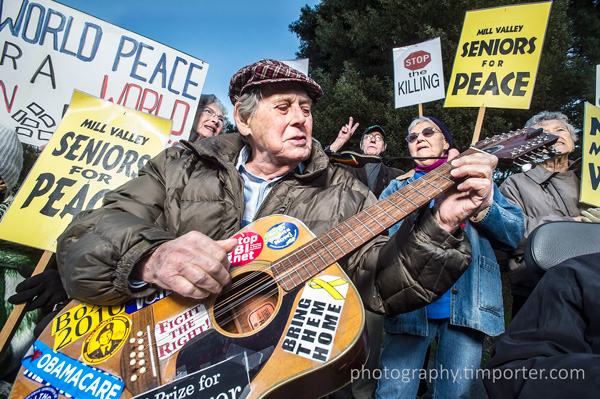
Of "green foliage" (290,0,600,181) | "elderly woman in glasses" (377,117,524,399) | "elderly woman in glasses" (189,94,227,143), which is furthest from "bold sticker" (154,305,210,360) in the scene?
"green foliage" (290,0,600,181)

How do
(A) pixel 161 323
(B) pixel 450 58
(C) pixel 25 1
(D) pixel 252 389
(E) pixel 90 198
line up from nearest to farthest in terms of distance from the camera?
(D) pixel 252 389 → (A) pixel 161 323 → (E) pixel 90 198 → (C) pixel 25 1 → (B) pixel 450 58

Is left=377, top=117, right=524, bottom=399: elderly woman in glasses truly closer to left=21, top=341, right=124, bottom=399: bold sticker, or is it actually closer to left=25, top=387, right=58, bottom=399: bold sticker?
left=21, top=341, right=124, bottom=399: bold sticker

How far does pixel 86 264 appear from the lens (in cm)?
138

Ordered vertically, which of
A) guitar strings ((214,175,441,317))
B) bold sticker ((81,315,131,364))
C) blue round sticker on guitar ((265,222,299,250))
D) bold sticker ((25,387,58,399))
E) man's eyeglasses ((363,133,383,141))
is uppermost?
man's eyeglasses ((363,133,383,141))

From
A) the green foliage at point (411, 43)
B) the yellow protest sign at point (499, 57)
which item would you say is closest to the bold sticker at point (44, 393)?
the yellow protest sign at point (499, 57)

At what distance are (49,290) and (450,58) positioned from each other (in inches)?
368

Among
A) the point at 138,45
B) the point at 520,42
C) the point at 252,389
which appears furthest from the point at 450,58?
the point at 252,389

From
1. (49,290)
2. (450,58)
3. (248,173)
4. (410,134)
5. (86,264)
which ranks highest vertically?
(450,58)

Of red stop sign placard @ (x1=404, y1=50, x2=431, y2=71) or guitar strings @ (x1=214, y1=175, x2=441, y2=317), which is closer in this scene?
guitar strings @ (x1=214, y1=175, x2=441, y2=317)

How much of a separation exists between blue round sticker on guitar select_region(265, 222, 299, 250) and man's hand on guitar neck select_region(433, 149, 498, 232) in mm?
583

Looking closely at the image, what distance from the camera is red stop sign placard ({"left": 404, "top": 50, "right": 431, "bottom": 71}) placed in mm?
4527

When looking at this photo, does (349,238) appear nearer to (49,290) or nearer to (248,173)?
(248,173)

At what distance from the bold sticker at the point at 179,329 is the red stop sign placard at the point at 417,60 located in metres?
4.44

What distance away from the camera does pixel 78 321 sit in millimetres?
1365
